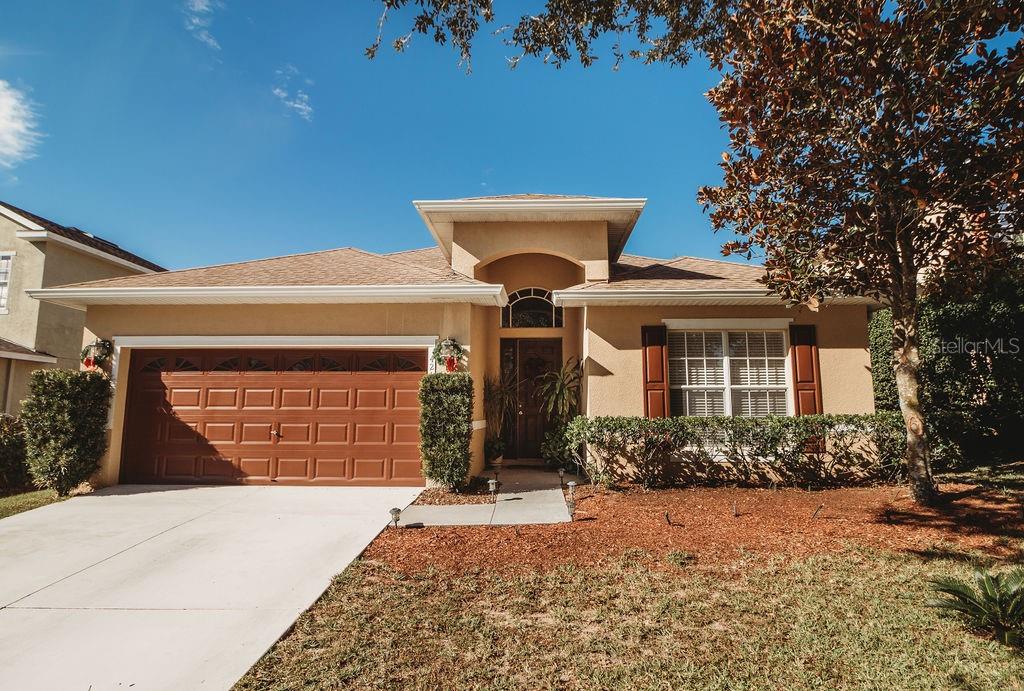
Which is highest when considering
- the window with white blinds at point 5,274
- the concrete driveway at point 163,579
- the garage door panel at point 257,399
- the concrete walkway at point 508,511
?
the window with white blinds at point 5,274

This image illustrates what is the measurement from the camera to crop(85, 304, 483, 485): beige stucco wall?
9148mm

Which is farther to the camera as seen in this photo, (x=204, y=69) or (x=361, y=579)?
(x=204, y=69)

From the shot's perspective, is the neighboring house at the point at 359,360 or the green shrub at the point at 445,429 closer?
the green shrub at the point at 445,429

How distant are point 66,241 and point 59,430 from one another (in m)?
8.96

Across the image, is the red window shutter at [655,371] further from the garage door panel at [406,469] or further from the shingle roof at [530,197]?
the garage door panel at [406,469]

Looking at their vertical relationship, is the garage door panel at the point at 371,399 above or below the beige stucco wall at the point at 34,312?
below

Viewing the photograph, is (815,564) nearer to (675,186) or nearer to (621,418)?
(621,418)

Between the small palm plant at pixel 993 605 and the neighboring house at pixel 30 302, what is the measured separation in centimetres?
1836

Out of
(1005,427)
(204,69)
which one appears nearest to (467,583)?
(1005,427)

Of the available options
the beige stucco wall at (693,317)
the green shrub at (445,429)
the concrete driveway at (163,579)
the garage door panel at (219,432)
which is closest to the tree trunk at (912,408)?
the beige stucco wall at (693,317)

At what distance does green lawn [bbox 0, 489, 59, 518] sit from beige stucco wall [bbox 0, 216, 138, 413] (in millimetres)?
6295

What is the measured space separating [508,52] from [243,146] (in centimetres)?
772

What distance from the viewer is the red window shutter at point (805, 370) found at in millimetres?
Answer: 8969

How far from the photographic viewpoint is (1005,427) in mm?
8836
